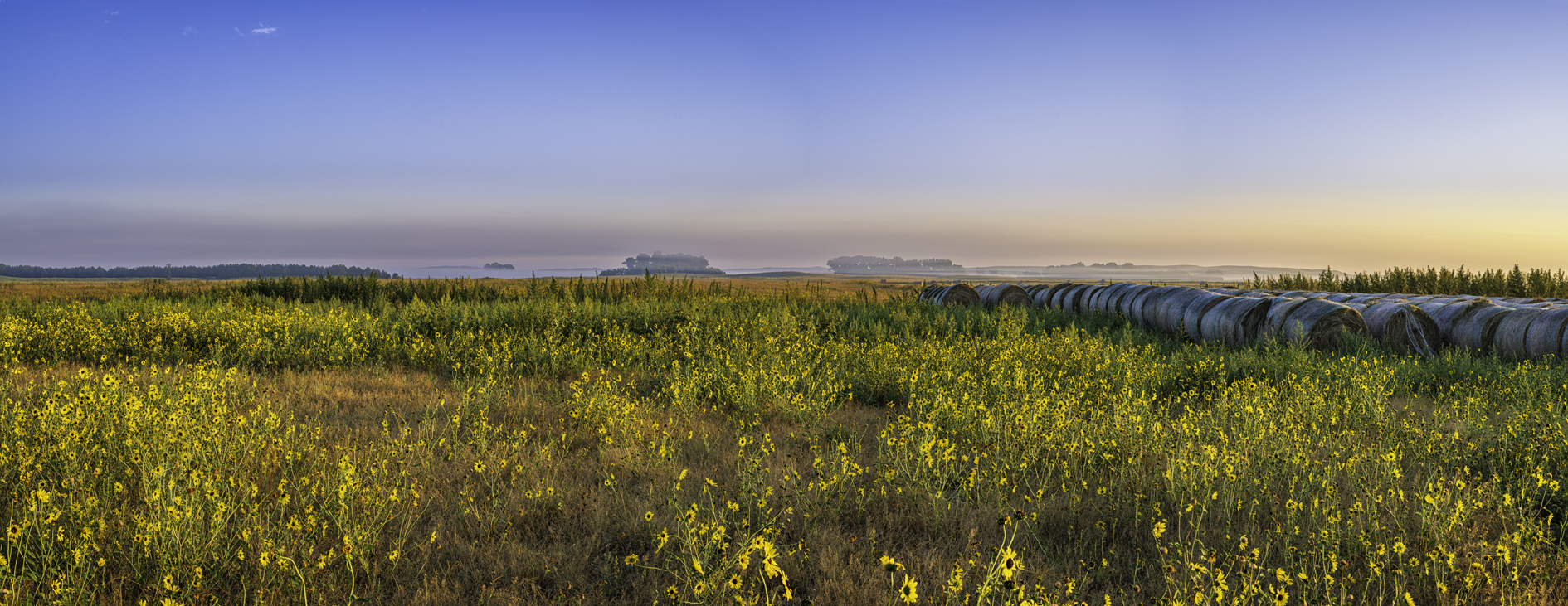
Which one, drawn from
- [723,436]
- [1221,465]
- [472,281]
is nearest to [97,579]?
[723,436]

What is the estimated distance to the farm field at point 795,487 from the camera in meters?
2.99

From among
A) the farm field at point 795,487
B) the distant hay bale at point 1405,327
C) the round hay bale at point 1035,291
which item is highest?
the round hay bale at point 1035,291

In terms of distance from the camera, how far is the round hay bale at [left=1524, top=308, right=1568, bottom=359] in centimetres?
831

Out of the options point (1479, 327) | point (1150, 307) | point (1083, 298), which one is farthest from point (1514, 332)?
point (1083, 298)

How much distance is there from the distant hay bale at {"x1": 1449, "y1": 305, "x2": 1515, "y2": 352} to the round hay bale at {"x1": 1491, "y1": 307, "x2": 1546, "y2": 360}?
109 millimetres

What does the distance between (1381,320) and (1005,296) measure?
8.97 m

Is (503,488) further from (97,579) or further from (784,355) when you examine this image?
(784,355)

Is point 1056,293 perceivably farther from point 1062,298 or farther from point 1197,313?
point 1197,313

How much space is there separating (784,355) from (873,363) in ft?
3.38

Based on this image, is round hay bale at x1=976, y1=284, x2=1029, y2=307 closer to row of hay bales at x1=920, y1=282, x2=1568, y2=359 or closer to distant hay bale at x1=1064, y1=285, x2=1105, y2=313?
distant hay bale at x1=1064, y1=285, x2=1105, y2=313

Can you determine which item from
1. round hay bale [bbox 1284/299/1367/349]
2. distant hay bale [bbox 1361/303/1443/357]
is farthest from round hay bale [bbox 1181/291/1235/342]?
distant hay bale [bbox 1361/303/1443/357]

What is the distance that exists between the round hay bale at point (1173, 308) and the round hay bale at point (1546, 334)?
4.03 m

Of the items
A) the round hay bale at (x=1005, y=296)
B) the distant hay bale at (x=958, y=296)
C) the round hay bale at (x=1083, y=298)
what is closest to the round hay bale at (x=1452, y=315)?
the round hay bale at (x=1083, y=298)

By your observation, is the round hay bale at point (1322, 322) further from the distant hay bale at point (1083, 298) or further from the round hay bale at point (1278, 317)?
the distant hay bale at point (1083, 298)
